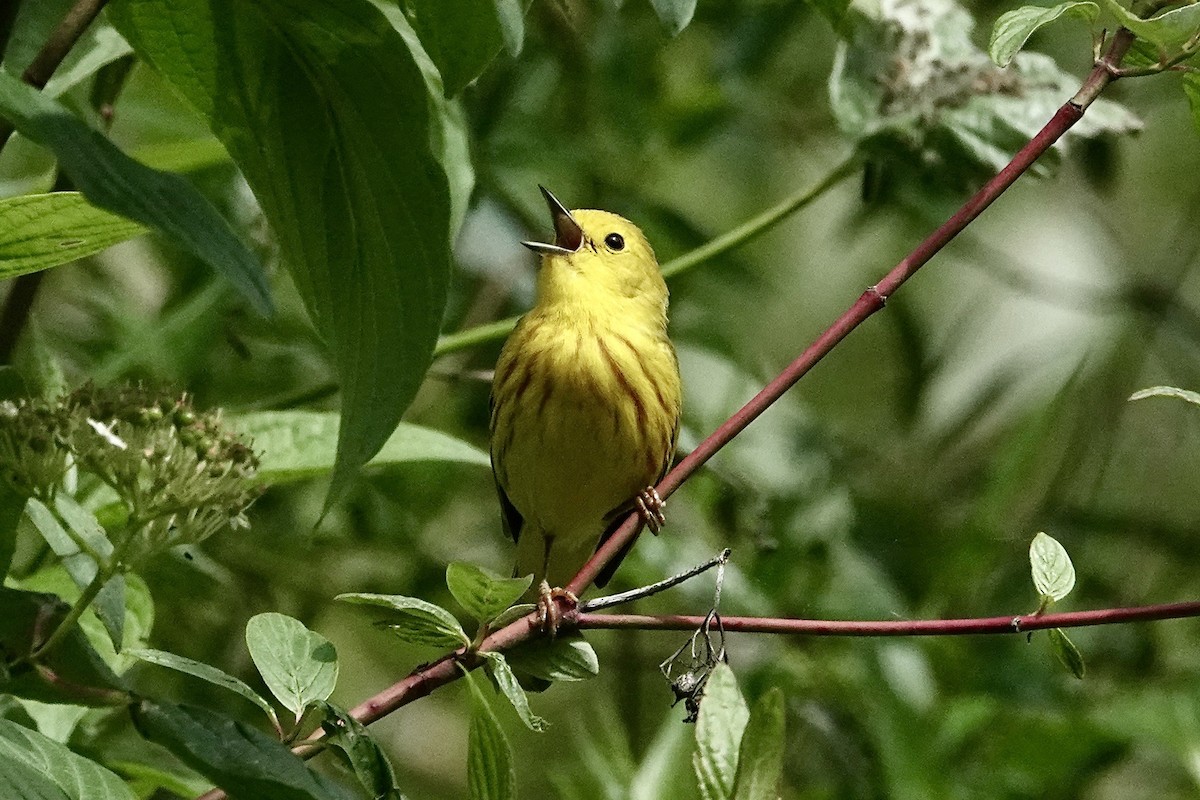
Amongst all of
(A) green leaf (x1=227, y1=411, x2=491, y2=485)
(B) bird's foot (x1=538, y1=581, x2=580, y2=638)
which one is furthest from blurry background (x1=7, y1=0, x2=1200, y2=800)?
(B) bird's foot (x1=538, y1=581, x2=580, y2=638)

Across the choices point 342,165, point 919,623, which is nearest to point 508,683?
point 919,623

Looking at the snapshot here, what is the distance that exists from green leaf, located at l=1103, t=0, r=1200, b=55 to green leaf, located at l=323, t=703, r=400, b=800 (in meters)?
0.90

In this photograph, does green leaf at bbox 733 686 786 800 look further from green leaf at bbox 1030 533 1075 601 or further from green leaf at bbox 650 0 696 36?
green leaf at bbox 650 0 696 36

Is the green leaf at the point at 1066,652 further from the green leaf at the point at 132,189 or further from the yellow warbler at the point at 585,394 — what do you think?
the yellow warbler at the point at 585,394

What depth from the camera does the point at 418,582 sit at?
3365 millimetres

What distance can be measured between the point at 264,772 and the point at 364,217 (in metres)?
0.47

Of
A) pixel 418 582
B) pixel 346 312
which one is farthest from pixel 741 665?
pixel 346 312

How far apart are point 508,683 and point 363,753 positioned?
139 millimetres

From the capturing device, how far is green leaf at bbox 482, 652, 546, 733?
1.32 meters

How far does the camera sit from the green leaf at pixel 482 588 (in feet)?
4.44

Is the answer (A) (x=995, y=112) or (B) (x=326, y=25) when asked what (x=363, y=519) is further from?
(B) (x=326, y=25)

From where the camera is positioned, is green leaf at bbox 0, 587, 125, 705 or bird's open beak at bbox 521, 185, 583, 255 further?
bird's open beak at bbox 521, 185, 583, 255

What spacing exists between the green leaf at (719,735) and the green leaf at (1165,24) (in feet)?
2.16

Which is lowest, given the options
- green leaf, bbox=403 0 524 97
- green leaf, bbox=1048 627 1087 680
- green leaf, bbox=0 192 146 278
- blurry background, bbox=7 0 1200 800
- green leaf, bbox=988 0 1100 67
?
blurry background, bbox=7 0 1200 800
